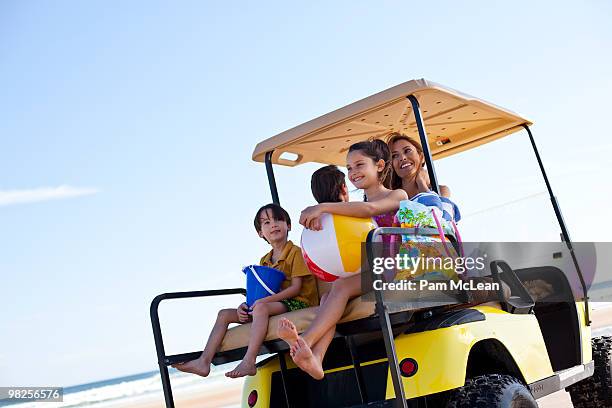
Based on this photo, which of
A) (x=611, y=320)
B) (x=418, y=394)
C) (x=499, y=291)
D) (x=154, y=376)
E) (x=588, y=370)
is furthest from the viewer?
(x=154, y=376)

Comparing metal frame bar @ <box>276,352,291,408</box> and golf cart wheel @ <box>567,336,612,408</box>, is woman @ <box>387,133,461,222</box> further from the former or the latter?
golf cart wheel @ <box>567,336,612,408</box>

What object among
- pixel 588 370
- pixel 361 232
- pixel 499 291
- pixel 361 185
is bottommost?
pixel 588 370

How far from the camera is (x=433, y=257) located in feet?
13.9

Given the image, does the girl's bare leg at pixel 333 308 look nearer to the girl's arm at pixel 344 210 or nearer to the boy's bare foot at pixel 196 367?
the girl's arm at pixel 344 210

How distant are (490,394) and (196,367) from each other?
5.33 feet

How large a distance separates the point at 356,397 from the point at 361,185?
3.87 ft

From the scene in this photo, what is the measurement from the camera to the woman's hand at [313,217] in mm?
4039

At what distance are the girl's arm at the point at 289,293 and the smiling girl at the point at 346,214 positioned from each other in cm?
60

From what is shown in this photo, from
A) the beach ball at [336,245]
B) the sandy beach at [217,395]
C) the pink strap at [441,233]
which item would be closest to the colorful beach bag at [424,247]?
the pink strap at [441,233]

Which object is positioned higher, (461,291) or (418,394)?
(461,291)

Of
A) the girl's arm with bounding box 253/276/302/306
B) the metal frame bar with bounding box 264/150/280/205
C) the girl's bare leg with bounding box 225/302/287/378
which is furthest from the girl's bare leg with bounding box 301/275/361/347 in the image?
the metal frame bar with bounding box 264/150/280/205

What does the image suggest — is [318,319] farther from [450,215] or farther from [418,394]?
[450,215]

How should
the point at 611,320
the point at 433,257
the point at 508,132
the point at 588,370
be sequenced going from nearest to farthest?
the point at 433,257, the point at 588,370, the point at 508,132, the point at 611,320

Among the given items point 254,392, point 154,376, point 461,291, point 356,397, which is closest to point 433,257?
point 461,291
